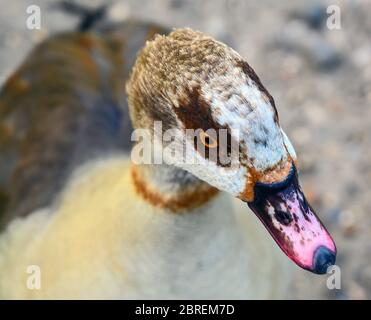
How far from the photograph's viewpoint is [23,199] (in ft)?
7.05

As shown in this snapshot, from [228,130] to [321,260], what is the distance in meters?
0.32

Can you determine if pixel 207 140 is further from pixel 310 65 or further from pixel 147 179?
pixel 310 65

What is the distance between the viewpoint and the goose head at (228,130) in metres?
1.36

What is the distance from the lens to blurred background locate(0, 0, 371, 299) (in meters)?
2.78

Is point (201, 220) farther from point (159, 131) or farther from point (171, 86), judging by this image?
point (171, 86)

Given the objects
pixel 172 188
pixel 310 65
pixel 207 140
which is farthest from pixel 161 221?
pixel 310 65

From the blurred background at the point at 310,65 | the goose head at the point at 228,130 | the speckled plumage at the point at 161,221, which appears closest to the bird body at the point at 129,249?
the speckled plumage at the point at 161,221

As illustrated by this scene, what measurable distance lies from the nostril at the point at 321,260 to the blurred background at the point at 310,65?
4.09 feet

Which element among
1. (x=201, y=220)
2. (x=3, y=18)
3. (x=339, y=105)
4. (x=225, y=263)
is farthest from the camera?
(x=3, y=18)

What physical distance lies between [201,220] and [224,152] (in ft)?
1.05

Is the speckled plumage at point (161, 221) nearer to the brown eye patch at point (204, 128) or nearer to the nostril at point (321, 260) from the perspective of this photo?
the brown eye patch at point (204, 128)

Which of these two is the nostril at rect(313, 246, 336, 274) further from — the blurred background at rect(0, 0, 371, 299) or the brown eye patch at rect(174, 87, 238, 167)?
the blurred background at rect(0, 0, 371, 299)
